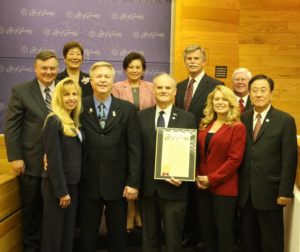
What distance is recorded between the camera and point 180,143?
110 inches

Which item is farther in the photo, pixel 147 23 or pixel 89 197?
pixel 147 23

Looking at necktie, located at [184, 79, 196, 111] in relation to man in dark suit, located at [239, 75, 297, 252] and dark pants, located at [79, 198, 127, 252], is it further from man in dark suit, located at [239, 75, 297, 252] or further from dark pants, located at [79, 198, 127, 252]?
dark pants, located at [79, 198, 127, 252]

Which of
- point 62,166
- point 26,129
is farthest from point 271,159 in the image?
point 26,129

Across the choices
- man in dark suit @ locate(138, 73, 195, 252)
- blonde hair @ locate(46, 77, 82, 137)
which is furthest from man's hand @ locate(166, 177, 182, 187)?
blonde hair @ locate(46, 77, 82, 137)

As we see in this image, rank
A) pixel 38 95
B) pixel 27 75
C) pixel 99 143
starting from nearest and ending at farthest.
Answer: pixel 99 143 → pixel 38 95 → pixel 27 75

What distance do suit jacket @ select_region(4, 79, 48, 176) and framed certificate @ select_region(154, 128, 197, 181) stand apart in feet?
2.84

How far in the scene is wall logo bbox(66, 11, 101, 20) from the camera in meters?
4.71

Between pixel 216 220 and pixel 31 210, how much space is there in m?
1.39

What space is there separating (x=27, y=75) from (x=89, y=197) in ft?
8.25

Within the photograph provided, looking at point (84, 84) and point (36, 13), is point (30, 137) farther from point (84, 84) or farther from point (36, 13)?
point (36, 13)

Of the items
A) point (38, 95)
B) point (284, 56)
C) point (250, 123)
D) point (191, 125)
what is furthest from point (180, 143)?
point (284, 56)

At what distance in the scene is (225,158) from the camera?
2.84 meters

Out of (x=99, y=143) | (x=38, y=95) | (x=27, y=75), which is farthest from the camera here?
(x=27, y=75)

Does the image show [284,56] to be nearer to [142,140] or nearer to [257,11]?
[257,11]
